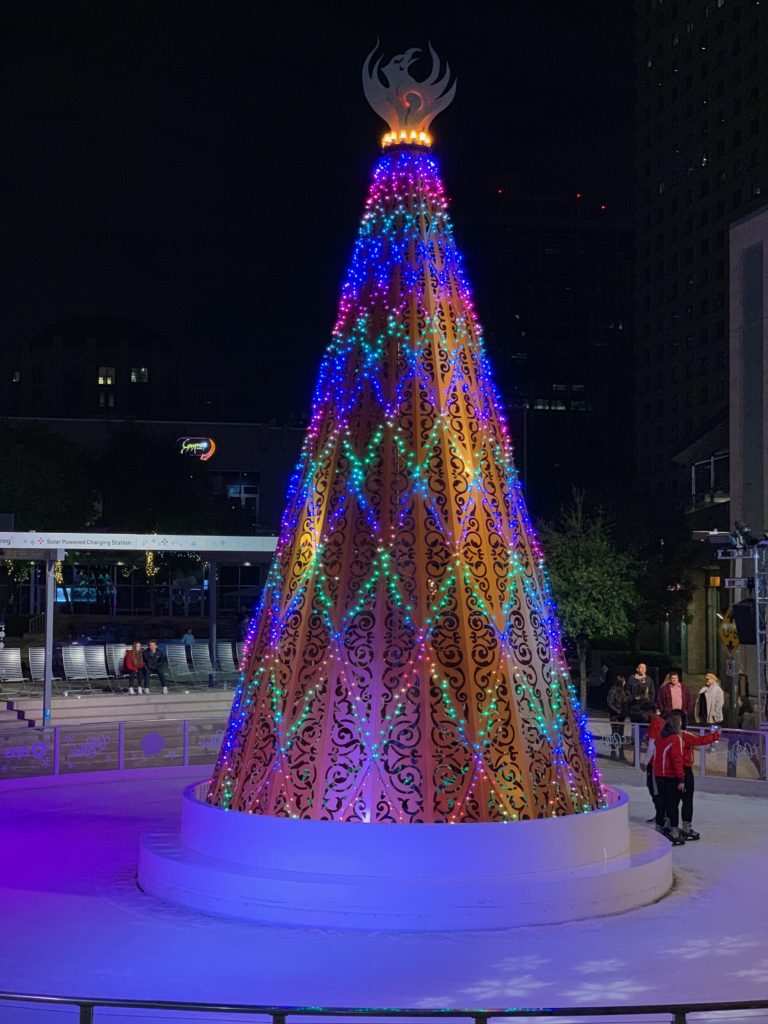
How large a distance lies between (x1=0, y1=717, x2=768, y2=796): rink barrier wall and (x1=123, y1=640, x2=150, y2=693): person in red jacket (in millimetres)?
5776

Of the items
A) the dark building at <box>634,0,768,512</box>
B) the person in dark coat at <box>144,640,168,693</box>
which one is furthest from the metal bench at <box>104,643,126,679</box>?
the dark building at <box>634,0,768,512</box>

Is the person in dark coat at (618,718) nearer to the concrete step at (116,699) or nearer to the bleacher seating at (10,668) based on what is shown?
the concrete step at (116,699)

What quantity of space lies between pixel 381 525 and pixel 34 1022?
20.7ft

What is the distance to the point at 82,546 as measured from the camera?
24.1m

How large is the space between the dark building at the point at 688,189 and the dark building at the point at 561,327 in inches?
1639

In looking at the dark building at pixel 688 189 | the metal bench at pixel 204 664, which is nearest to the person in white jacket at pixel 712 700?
the metal bench at pixel 204 664

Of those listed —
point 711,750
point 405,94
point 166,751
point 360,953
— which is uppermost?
point 405,94

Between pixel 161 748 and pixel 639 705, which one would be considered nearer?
pixel 161 748

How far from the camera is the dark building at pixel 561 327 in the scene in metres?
141

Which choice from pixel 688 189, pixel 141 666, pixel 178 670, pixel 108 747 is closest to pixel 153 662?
pixel 141 666

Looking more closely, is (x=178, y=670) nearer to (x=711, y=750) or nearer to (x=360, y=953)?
(x=711, y=750)

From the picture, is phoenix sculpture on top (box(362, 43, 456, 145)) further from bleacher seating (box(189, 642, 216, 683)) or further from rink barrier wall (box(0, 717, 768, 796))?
bleacher seating (box(189, 642, 216, 683))

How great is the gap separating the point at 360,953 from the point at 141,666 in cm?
1782

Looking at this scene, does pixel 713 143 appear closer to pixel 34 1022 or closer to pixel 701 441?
pixel 701 441
